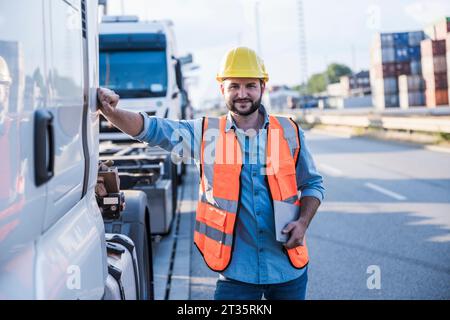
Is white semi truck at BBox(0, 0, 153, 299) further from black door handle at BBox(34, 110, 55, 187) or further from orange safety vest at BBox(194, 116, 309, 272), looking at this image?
orange safety vest at BBox(194, 116, 309, 272)

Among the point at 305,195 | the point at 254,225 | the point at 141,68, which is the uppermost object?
the point at 141,68

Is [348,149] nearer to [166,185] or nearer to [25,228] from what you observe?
[166,185]

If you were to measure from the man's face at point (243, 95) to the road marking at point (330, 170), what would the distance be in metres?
12.5

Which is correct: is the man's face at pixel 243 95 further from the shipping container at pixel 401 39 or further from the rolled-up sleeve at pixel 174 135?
the shipping container at pixel 401 39

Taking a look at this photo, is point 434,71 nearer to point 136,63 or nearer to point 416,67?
point 416,67

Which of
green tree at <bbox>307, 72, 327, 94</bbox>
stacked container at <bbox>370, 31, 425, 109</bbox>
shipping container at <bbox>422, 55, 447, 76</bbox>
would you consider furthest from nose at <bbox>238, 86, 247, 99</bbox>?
green tree at <bbox>307, 72, 327, 94</bbox>

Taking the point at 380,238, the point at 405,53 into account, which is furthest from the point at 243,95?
the point at 405,53

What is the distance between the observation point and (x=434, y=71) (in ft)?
123

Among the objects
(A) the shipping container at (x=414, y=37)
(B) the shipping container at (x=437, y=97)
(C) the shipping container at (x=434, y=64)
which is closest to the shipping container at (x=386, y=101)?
(B) the shipping container at (x=437, y=97)

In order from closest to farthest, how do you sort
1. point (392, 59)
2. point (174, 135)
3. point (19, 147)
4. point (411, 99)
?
point (19, 147)
point (174, 135)
point (392, 59)
point (411, 99)

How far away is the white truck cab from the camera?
1524 cm

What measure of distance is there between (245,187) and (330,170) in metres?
13.6

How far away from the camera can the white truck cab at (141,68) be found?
15242mm
